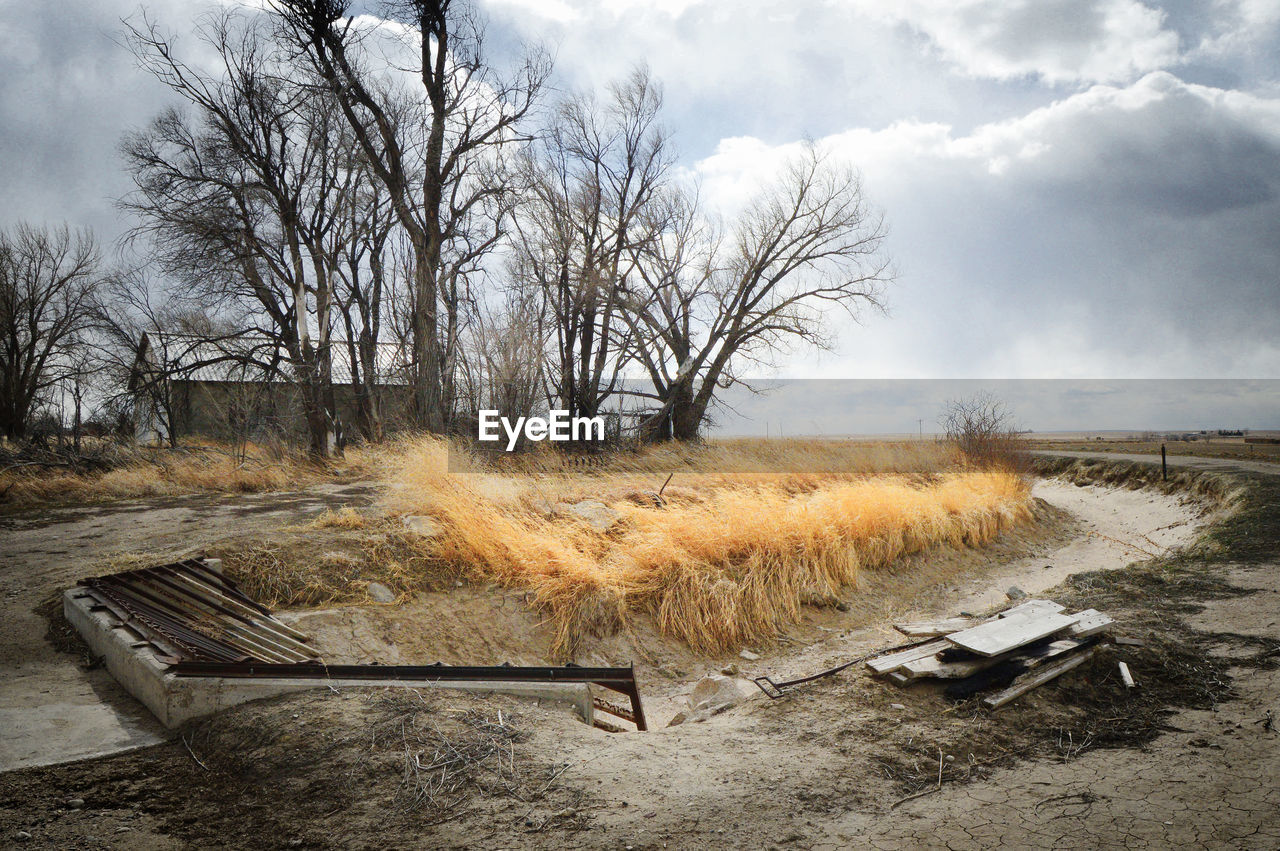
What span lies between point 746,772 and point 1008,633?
95.8 inches

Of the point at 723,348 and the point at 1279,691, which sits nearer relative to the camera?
the point at 1279,691

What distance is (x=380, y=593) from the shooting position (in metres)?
7.12

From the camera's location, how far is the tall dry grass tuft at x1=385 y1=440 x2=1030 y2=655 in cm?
762

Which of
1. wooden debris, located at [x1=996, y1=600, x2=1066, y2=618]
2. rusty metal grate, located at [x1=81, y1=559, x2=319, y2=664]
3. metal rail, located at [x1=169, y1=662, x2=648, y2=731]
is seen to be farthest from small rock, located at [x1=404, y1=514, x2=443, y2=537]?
wooden debris, located at [x1=996, y1=600, x2=1066, y2=618]

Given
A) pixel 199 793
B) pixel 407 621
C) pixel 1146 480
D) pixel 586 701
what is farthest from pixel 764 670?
pixel 1146 480

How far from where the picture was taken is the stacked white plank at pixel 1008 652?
465 cm

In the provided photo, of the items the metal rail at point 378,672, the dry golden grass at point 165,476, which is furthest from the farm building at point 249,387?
the metal rail at point 378,672

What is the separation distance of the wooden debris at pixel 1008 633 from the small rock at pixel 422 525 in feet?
18.0

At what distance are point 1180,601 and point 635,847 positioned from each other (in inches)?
241

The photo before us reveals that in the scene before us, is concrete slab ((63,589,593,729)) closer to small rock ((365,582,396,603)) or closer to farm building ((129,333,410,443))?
small rock ((365,582,396,603))

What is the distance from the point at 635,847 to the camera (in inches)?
114

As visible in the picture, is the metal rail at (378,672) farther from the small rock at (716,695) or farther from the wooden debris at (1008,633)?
the wooden debris at (1008,633)

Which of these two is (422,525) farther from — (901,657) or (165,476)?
(165,476)

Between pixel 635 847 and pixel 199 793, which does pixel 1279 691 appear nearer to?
pixel 635 847
